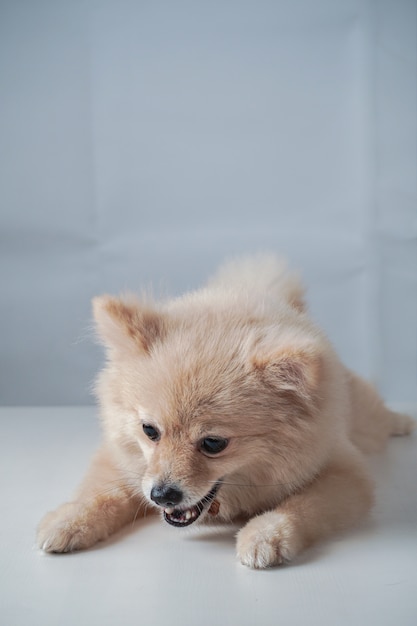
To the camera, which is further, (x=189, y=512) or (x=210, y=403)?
(x=189, y=512)

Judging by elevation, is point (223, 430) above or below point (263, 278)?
below

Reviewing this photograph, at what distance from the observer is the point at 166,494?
2.29 metres

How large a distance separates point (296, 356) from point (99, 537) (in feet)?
2.50

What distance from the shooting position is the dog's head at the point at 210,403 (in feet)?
7.63

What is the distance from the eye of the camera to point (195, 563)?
236cm

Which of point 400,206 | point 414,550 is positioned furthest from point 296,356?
point 400,206

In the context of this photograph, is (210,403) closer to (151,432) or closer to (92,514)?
(151,432)

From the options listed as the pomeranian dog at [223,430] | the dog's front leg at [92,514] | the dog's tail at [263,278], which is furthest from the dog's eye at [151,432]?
the dog's tail at [263,278]

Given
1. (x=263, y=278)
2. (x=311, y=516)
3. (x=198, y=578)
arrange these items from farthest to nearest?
1. (x=263, y=278)
2. (x=311, y=516)
3. (x=198, y=578)

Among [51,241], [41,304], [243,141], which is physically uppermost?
[243,141]

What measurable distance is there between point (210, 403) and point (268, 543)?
0.39 meters

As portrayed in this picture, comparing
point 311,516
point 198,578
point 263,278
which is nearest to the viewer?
point 198,578

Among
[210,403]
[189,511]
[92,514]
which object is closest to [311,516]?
[189,511]

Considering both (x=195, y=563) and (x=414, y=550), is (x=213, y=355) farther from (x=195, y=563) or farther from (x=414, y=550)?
(x=414, y=550)
